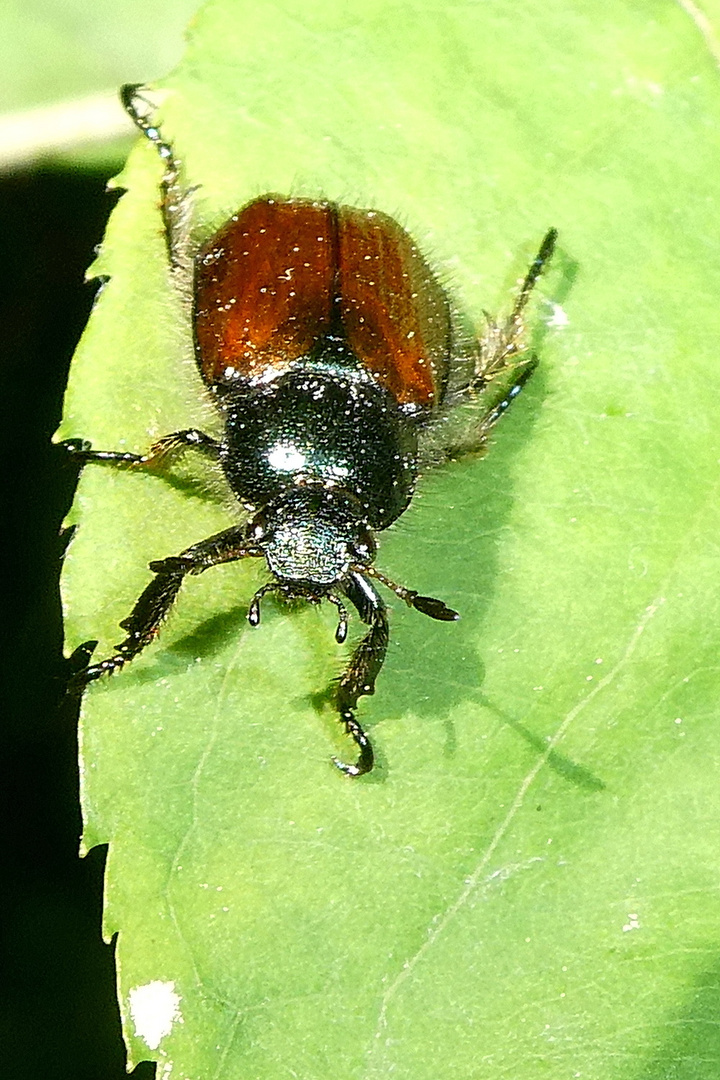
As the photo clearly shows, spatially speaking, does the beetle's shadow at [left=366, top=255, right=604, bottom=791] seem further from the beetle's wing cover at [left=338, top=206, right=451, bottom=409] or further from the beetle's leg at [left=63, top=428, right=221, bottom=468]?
the beetle's leg at [left=63, top=428, right=221, bottom=468]

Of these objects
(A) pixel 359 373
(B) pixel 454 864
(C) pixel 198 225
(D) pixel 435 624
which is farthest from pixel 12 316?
(B) pixel 454 864

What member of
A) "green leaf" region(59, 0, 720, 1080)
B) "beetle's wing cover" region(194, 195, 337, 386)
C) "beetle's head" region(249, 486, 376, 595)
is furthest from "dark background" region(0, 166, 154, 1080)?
"beetle's head" region(249, 486, 376, 595)

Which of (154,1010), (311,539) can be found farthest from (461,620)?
(154,1010)

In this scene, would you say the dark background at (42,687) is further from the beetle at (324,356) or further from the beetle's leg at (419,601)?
the beetle's leg at (419,601)

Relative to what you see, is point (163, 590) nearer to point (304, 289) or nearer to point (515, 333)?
point (304, 289)

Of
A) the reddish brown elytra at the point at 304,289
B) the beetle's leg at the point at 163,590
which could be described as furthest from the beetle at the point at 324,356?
the beetle's leg at the point at 163,590

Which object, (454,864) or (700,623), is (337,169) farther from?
(454,864)
